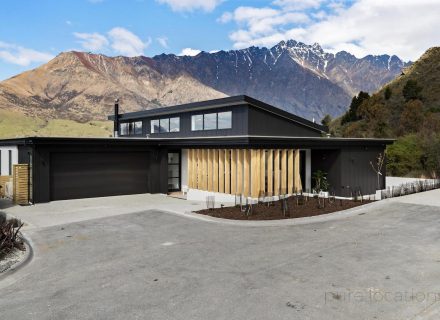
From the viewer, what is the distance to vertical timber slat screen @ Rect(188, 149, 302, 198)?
18.5 m

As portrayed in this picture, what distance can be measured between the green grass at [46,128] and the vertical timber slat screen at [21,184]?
6840 centimetres

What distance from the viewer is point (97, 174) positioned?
21625 mm

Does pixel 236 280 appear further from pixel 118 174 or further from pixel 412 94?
pixel 412 94

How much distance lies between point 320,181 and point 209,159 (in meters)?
6.68

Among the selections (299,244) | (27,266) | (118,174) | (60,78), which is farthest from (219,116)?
(60,78)

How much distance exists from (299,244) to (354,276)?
9.27 ft

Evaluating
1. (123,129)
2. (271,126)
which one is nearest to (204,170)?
(271,126)

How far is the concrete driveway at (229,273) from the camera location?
691 cm

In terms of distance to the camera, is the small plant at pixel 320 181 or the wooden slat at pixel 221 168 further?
Answer: the small plant at pixel 320 181

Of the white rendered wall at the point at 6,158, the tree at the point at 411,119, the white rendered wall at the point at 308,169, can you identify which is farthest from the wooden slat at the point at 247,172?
the tree at the point at 411,119

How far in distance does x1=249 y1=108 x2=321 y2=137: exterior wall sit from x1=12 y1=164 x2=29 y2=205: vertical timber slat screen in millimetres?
12435

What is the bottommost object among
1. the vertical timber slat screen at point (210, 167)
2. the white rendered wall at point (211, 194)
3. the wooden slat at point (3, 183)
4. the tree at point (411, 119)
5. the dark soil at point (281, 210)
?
the dark soil at point (281, 210)

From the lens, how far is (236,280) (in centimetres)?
830

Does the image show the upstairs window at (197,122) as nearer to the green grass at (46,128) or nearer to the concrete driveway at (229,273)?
the concrete driveway at (229,273)
